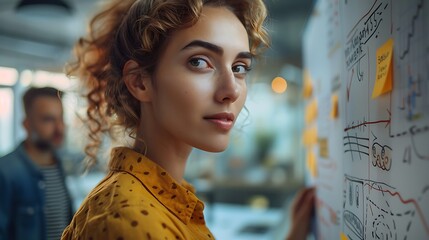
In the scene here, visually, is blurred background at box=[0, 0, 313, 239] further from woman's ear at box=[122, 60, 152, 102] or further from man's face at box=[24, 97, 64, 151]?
woman's ear at box=[122, 60, 152, 102]

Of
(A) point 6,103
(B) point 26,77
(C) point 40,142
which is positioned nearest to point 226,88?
(C) point 40,142

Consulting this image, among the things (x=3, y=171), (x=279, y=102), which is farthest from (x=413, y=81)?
(x=279, y=102)

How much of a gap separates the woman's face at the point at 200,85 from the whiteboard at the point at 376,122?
0.25m

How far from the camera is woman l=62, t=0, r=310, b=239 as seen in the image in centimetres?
83

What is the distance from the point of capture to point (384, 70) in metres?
0.65

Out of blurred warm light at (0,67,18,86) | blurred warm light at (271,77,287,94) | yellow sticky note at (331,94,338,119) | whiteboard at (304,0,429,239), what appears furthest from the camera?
blurred warm light at (0,67,18,86)

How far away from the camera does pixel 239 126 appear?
1226mm

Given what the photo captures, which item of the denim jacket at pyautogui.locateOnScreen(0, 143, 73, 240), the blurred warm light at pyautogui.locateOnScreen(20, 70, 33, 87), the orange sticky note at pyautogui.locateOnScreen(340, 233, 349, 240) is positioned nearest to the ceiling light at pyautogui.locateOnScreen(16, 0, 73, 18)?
the denim jacket at pyautogui.locateOnScreen(0, 143, 73, 240)

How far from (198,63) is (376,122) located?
364 mm

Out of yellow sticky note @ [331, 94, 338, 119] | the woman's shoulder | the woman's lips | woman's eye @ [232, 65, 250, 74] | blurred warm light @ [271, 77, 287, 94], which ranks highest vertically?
blurred warm light @ [271, 77, 287, 94]

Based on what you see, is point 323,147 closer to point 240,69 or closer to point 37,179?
point 240,69

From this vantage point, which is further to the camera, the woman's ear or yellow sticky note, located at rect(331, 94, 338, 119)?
yellow sticky note, located at rect(331, 94, 338, 119)

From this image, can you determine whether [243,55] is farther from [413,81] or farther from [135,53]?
[413,81]

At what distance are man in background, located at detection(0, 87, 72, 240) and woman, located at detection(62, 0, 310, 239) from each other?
116cm
